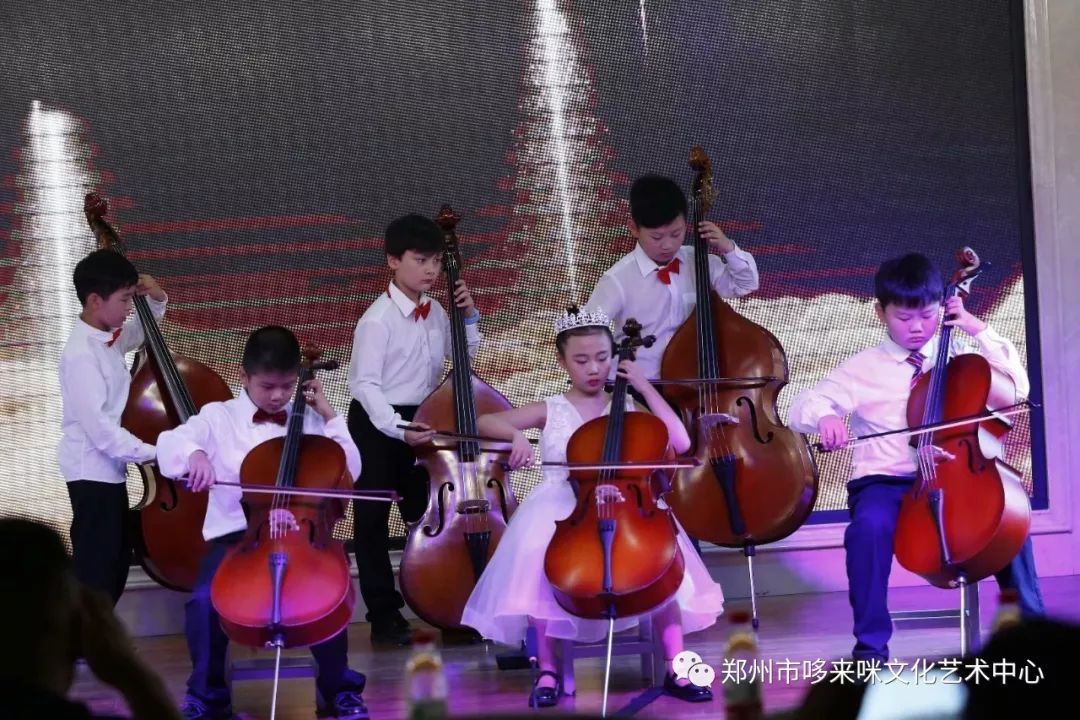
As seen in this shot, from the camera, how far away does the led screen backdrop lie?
16.0 feet

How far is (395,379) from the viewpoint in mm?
4355

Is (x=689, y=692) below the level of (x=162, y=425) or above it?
below

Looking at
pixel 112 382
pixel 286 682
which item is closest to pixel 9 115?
pixel 112 382

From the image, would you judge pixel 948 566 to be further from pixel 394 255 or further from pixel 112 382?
pixel 112 382

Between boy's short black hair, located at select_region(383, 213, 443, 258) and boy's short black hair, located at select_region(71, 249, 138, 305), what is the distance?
2.66ft

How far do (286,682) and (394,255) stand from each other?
1352 mm

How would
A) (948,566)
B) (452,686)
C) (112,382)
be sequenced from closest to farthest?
1. (948,566)
2. (452,686)
3. (112,382)

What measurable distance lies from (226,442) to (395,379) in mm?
900

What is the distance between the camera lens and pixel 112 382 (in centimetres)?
Result: 402

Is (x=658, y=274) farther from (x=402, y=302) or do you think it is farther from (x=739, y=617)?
(x=739, y=617)

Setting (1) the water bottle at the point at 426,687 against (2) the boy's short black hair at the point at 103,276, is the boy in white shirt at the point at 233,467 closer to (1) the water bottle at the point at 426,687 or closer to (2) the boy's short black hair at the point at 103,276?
(2) the boy's short black hair at the point at 103,276

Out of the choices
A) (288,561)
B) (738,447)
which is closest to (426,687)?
(288,561)

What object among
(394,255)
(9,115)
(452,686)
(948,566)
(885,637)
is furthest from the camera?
(9,115)

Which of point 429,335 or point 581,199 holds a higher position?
point 581,199
